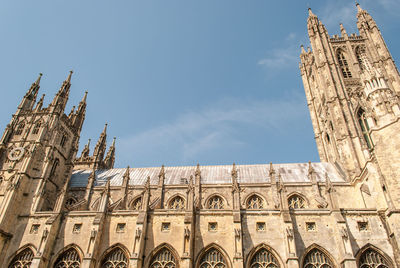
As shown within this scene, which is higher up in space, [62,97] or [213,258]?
[62,97]

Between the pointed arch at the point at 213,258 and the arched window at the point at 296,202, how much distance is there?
33.6 ft

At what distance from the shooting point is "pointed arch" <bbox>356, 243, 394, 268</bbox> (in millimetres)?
20250

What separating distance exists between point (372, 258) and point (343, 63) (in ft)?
93.0

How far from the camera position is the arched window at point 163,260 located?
851 inches

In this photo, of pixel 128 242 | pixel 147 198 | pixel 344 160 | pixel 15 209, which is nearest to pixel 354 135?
pixel 344 160

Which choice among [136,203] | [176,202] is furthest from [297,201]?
[136,203]

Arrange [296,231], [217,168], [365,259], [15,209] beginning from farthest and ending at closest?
[217,168] → [15,209] → [296,231] → [365,259]

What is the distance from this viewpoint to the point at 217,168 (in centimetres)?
3641

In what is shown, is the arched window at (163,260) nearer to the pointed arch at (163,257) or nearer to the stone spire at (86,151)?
the pointed arch at (163,257)

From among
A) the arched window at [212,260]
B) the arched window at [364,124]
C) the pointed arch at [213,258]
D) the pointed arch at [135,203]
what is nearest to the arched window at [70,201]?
the pointed arch at [135,203]

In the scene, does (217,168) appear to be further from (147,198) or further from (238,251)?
(238,251)

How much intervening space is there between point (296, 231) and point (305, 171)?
12598mm

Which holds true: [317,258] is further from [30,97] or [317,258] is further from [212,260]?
[30,97]

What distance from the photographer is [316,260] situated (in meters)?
21.0
